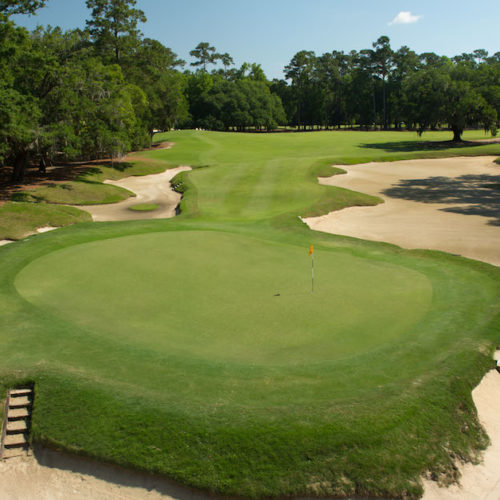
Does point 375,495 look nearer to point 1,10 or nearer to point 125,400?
point 125,400

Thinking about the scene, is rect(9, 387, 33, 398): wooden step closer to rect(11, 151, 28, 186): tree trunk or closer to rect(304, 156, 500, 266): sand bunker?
rect(304, 156, 500, 266): sand bunker

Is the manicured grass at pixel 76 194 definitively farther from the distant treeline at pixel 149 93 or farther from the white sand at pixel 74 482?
the white sand at pixel 74 482

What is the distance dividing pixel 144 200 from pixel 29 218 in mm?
10322

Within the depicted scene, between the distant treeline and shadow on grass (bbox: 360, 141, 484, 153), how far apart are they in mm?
2358

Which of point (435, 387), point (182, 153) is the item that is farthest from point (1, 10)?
point (435, 387)

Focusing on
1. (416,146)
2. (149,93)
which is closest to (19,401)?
(149,93)

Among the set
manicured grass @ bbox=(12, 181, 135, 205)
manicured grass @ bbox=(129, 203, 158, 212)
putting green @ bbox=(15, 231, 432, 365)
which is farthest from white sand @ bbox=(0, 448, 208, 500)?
manicured grass @ bbox=(12, 181, 135, 205)

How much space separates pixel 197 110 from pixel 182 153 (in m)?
47.2

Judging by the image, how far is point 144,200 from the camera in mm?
31469

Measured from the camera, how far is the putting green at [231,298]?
8.47m

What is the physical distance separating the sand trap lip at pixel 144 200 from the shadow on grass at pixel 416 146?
2963 centimetres

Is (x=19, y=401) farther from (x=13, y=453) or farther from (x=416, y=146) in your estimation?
(x=416, y=146)

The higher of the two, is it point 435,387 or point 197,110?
point 197,110

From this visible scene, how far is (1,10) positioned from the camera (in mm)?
27391
